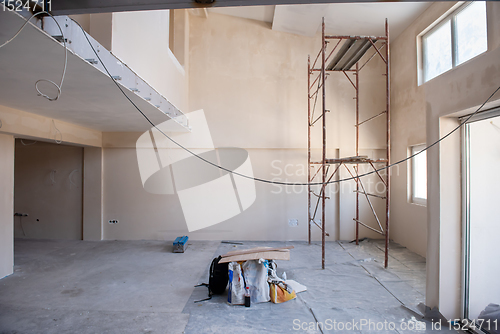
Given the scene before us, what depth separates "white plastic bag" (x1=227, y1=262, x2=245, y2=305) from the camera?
3.02 meters

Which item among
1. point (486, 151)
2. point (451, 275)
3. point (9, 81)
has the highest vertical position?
point (9, 81)

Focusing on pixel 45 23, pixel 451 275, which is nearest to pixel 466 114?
pixel 451 275

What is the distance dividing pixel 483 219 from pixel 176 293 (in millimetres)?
3387

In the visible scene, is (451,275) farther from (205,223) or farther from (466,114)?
(205,223)

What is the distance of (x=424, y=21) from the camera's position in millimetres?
4621

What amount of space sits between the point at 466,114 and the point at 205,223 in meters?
4.76

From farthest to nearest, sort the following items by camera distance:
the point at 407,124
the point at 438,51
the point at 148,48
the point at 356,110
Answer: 1. the point at 356,110
2. the point at 407,124
3. the point at 438,51
4. the point at 148,48

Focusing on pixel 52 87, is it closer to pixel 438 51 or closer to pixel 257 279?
pixel 257 279

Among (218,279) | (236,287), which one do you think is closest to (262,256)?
(236,287)

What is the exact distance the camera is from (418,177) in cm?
507

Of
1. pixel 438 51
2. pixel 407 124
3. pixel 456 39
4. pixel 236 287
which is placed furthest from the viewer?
pixel 407 124

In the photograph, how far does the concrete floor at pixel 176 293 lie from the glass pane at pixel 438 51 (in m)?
3.17

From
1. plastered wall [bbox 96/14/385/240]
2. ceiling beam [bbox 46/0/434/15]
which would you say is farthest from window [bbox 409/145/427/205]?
ceiling beam [bbox 46/0/434/15]

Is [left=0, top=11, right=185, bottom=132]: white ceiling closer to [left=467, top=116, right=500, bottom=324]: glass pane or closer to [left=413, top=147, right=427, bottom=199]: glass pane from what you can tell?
[left=467, top=116, right=500, bottom=324]: glass pane
